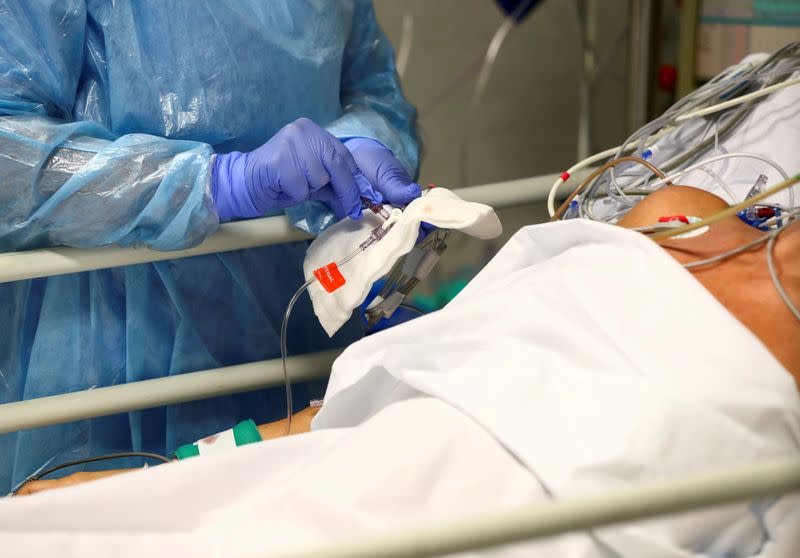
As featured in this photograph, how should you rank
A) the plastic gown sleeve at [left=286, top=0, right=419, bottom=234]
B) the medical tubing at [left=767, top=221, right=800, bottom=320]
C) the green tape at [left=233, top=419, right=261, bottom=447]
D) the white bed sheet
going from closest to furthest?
the white bed sheet < the medical tubing at [left=767, top=221, right=800, bottom=320] < the green tape at [left=233, top=419, right=261, bottom=447] < the plastic gown sleeve at [left=286, top=0, right=419, bottom=234]

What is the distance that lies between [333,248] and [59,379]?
0.48m

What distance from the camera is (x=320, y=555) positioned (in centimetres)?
55

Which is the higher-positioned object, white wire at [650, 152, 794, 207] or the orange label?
white wire at [650, 152, 794, 207]

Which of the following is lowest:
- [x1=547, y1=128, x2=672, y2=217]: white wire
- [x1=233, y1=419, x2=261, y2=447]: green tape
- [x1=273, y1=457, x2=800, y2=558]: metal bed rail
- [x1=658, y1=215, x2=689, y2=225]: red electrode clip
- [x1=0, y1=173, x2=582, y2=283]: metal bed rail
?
[x1=233, y1=419, x2=261, y2=447]: green tape

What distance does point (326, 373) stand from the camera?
1.34 meters

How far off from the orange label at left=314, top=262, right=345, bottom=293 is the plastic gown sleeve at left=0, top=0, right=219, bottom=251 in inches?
6.8

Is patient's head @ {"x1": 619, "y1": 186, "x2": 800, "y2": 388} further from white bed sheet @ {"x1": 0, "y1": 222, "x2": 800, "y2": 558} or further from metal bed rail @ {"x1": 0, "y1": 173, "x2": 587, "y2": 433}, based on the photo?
metal bed rail @ {"x1": 0, "y1": 173, "x2": 587, "y2": 433}

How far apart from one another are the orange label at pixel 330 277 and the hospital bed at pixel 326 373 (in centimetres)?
8

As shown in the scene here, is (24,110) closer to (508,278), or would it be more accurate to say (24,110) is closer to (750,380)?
(508,278)

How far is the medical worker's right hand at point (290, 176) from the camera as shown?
3.89 ft

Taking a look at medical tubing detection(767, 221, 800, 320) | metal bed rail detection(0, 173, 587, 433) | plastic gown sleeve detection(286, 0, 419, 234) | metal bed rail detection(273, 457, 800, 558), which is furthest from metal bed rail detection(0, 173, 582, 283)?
metal bed rail detection(273, 457, 800, 558)

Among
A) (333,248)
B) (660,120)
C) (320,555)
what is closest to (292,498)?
(320,555)

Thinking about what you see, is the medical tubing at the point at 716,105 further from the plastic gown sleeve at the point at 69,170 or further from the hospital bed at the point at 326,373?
the plastic gown sleeve at the point at 69,170

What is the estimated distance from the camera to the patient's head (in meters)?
0.93
